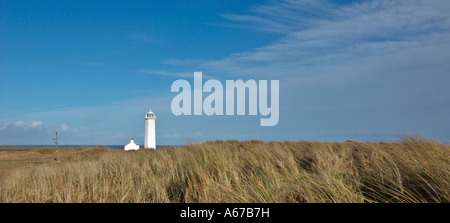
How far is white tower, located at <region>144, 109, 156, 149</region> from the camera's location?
88.0 ft

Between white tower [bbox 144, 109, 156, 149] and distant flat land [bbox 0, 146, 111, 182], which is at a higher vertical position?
white tower [bbox 144, 109, 156, 149]

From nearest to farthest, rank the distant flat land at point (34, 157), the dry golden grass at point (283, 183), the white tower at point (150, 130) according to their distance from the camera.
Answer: the dry golden grass at point (283, 183) → the distant flat land at point (34, 157) → the white tower at point (150, 130)

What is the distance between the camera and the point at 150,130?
26.9m

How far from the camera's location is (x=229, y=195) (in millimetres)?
3510

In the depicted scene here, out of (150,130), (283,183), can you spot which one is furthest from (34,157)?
(283,183)

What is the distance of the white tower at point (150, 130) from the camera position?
26823 mm

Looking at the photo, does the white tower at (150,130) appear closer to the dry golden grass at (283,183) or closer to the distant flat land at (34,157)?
the distant flat land at (34,157)

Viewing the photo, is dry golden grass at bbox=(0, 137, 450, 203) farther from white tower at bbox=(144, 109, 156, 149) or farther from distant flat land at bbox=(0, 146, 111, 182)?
white tower at bbox=(144, 109, 156, 149)

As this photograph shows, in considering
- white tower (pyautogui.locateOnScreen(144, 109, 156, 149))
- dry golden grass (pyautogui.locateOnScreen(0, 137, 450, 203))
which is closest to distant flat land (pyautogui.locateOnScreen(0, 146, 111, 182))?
white tower (pyautogui.locateOnScreen(144, 109, 156, 149))

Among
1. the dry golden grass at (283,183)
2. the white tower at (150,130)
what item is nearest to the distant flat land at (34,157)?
the white tower at (150,130)

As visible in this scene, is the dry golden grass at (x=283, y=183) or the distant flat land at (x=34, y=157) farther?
the distant flat land at (x=34, y=157)

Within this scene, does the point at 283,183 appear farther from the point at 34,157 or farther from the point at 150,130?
the point at 150,130
